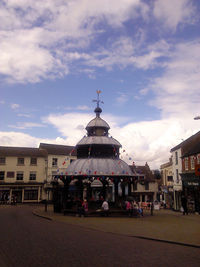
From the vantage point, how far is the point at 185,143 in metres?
34.9

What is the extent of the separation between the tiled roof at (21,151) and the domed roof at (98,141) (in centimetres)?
2679

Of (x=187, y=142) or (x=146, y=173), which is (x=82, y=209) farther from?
A: (x=146, y=173)

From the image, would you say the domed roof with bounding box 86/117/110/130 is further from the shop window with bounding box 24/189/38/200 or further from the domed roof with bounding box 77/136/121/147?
the shop window with bounding box 24/189/38/200

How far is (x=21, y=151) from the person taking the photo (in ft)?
169

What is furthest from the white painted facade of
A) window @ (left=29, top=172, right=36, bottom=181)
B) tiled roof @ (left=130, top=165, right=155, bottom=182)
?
window @ (left=29, top=172, right=36, bottom=181)

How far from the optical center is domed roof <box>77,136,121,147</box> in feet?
85.4

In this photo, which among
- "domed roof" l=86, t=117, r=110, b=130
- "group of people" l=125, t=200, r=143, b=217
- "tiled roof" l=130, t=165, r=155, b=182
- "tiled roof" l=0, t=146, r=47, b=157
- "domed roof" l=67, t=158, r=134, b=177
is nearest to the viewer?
"group of people" l=125, t=200, r=143, b=217

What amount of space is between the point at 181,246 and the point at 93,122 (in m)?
19.2

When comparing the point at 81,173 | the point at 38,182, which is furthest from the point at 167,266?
the point at 38,182

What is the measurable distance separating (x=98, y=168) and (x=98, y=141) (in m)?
3.18

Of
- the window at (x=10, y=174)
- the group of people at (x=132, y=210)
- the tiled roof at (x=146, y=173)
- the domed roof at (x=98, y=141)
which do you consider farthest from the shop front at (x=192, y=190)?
the window at (x=10, y=174)

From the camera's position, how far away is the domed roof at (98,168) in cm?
2366

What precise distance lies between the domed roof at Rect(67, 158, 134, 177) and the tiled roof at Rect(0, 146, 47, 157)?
2781 centimetres

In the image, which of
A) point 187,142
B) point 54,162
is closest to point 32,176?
point 54,162
